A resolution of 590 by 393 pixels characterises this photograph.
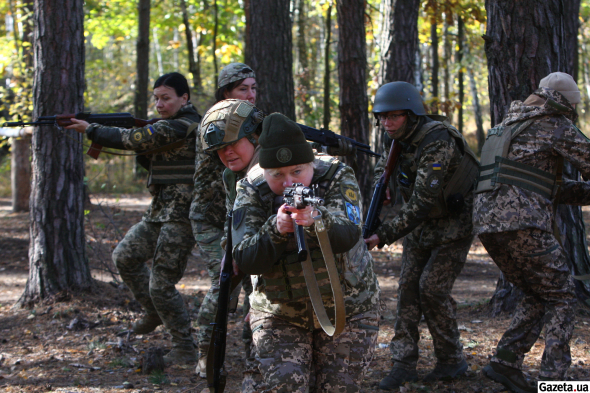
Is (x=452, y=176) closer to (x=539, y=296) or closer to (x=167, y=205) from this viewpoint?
(x=539, y=296)

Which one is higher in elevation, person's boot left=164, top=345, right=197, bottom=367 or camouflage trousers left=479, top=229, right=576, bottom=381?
camouflage trousers left=479, top=229, right=576, bottom=381

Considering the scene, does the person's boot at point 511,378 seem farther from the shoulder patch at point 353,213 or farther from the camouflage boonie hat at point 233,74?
the camouflage boonie hat at point 233,74

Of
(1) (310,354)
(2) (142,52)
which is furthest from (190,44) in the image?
(1) (310,354)

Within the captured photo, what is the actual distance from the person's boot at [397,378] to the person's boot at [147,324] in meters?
2.18

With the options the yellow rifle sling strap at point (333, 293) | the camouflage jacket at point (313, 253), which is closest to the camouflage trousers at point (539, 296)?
the camouflage jacket at point (313, 253)

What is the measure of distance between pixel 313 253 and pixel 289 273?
154mm

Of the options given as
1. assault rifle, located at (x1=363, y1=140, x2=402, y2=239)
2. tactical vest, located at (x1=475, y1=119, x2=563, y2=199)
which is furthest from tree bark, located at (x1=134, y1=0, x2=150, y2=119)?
tactical vest, located at (x1=475, y1=119, x2=563, y2=199)

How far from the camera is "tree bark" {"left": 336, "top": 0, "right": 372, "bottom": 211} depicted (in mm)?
9172

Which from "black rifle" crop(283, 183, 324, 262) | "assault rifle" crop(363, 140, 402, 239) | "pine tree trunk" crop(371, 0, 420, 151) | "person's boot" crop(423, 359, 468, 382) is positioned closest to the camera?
"black rifle" crop(283, 183, 324, 262)

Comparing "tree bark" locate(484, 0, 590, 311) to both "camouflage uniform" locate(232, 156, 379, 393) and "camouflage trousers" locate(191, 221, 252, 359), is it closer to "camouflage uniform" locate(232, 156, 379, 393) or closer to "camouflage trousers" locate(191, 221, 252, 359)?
"camouflage trousers" locate(191, 221, 252, 359)

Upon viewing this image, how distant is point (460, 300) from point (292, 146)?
4.72 meters

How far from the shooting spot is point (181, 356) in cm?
485

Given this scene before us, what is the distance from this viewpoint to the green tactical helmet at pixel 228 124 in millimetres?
3395

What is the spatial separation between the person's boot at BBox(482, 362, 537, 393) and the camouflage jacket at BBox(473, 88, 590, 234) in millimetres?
993
